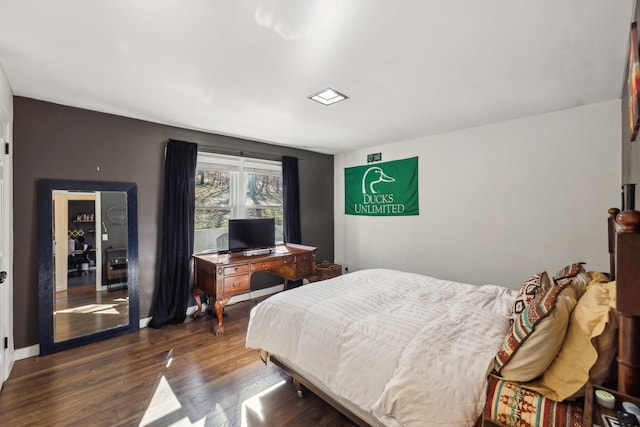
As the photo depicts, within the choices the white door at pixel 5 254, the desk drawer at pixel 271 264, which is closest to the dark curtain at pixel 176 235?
the desk drawer at pixel 271 264

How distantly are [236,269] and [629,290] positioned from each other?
3107mm

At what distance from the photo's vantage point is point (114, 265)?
10.2 feet

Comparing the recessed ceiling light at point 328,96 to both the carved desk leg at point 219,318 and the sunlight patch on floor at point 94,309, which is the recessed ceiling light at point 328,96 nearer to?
the carved desk leg at point 219,318

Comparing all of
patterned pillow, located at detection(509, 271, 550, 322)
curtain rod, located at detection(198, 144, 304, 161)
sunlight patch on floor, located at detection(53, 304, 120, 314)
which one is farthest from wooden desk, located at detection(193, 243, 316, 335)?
patterned pillow, located at detection(509, 271, 550, 322)

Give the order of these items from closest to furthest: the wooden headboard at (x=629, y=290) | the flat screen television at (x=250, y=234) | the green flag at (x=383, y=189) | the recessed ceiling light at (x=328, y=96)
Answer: the wooden headboard at (x=629, y=290)
the recessed ceiling light at (x=328, y=96)
the flat screen television at (x=250, y=234)
the green flag at (x=383, y=189)

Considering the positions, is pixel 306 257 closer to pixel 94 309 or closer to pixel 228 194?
pixel 228 194

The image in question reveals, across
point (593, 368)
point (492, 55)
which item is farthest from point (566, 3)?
point (593, 368)

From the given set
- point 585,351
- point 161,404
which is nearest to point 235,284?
point 161,404

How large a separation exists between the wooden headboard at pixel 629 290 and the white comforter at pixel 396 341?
0.53 metres

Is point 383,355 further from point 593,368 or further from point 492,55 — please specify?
point 492,55

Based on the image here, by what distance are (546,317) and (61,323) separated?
3.88 meters

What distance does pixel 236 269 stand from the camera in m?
3.28

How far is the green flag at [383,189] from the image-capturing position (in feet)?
13.9

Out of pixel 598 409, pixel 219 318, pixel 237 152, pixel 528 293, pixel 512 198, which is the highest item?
pixel 237 152
